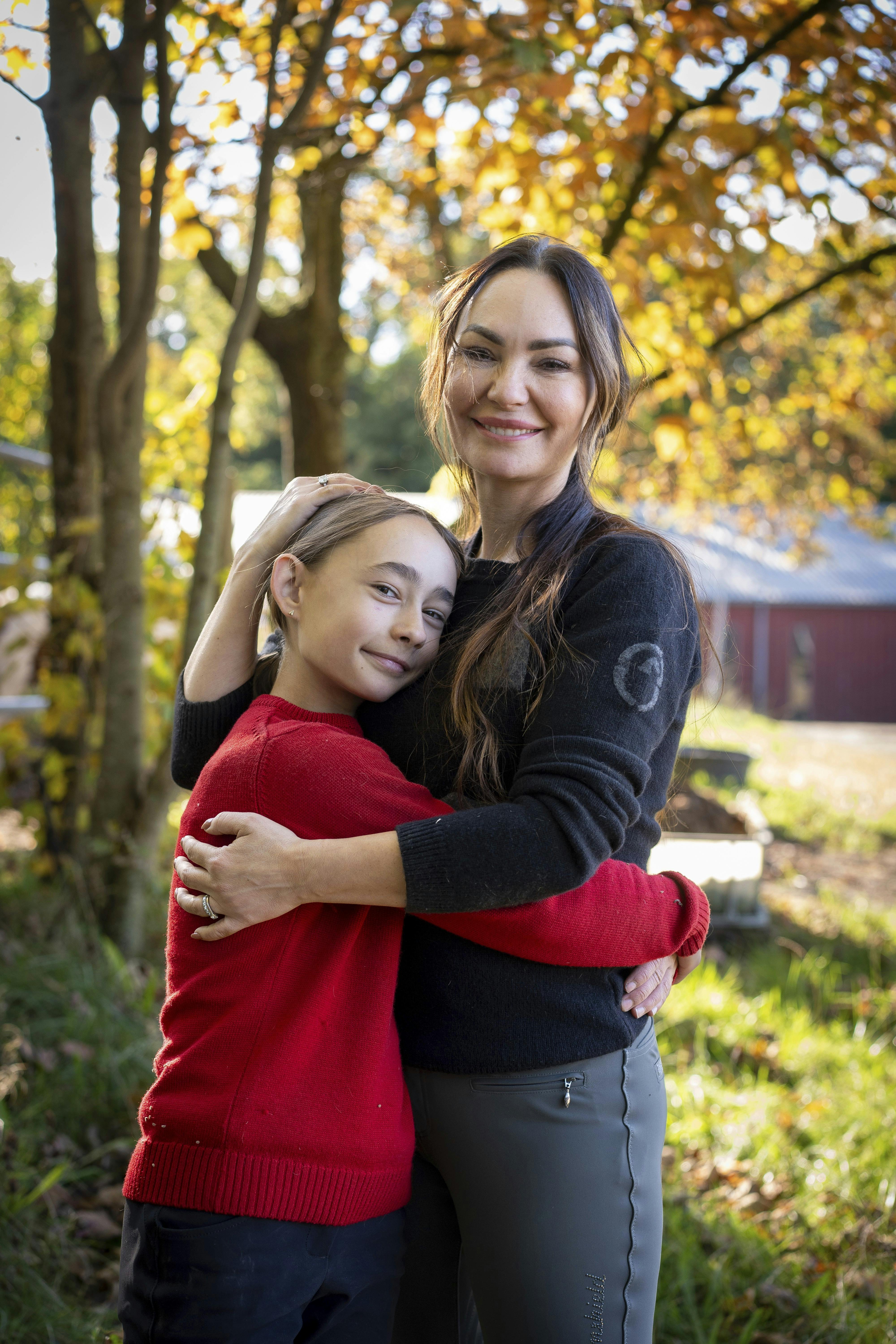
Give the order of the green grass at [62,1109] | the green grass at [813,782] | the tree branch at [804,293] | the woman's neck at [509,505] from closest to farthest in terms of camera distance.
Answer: the woman's neck at [509,505] < the green grass at [62,1109] < the tree branch at [804,293] < the green grass at [813,782]

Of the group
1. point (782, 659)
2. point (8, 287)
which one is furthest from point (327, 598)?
point (782, 659)

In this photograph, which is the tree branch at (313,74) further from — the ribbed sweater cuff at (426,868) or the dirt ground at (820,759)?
the dirt ground at (820,759)

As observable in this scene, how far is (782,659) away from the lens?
26.2 metres

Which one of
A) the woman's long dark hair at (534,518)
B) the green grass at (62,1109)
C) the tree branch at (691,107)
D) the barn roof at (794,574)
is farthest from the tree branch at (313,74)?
the barn roof at (794,574)

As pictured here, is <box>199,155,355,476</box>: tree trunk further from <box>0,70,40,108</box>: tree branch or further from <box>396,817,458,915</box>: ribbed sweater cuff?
<box>396,817,458,915</box>: ribbed sweater cuff

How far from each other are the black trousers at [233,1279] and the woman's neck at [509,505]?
1.04 meters

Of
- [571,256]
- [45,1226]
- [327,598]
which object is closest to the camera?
[327,598]

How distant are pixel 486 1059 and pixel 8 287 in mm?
12385

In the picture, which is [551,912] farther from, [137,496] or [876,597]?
[876,597]

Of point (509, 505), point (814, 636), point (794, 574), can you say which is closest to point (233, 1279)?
point (509, 505)

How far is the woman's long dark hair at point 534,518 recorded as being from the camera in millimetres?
1521

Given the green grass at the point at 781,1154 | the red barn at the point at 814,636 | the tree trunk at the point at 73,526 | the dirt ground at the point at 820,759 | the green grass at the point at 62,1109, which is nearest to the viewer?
the green grass at the point at 62,1109

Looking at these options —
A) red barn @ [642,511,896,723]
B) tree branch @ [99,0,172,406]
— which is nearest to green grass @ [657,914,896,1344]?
tree branch @ [99,0,172,406]

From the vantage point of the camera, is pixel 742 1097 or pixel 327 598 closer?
pixel 327 598
